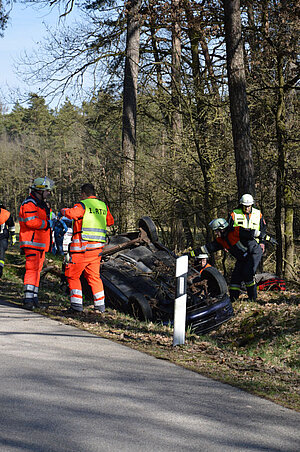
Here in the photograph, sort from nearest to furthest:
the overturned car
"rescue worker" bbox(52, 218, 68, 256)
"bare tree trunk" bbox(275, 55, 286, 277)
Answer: the overturned car, "bare tree trunk" bbox(275, 55, 286, 277), "rescue worker" bbox(52, 218, 68, 256)

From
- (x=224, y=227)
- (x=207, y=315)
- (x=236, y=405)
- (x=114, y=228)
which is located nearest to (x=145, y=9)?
(x=114, y=228)

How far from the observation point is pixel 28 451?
3.03 meters

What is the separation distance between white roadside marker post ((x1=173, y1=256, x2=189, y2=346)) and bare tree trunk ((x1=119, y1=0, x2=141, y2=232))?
8564 mm

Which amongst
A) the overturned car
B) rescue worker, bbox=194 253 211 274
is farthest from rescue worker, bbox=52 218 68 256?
rescue worker, bbox=194 253 211 274

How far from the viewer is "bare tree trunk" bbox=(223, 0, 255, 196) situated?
39.8 ft

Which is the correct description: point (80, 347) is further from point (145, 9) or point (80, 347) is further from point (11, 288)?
point (145, 9)

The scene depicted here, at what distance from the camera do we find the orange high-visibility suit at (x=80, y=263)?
327 inches

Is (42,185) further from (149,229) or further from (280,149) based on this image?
(280,149)

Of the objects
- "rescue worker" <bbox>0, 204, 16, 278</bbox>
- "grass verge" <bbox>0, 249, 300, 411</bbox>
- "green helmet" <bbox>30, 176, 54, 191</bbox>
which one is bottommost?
"grass verge" <bbox>0, 249, 300, 411</bbox>

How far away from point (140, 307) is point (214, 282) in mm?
1261

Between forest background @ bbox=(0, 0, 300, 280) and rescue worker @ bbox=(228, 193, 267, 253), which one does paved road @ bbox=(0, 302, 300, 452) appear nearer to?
rescue worker @ bbox=(228, 193, 267, 253)

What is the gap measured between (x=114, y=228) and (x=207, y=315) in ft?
26.4

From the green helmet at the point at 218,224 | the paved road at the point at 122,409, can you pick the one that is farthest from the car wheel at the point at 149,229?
the paved road at the point at 122,409

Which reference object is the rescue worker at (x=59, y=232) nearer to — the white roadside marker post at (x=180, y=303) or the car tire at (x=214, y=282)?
the car tire at (x=214, y=282)
